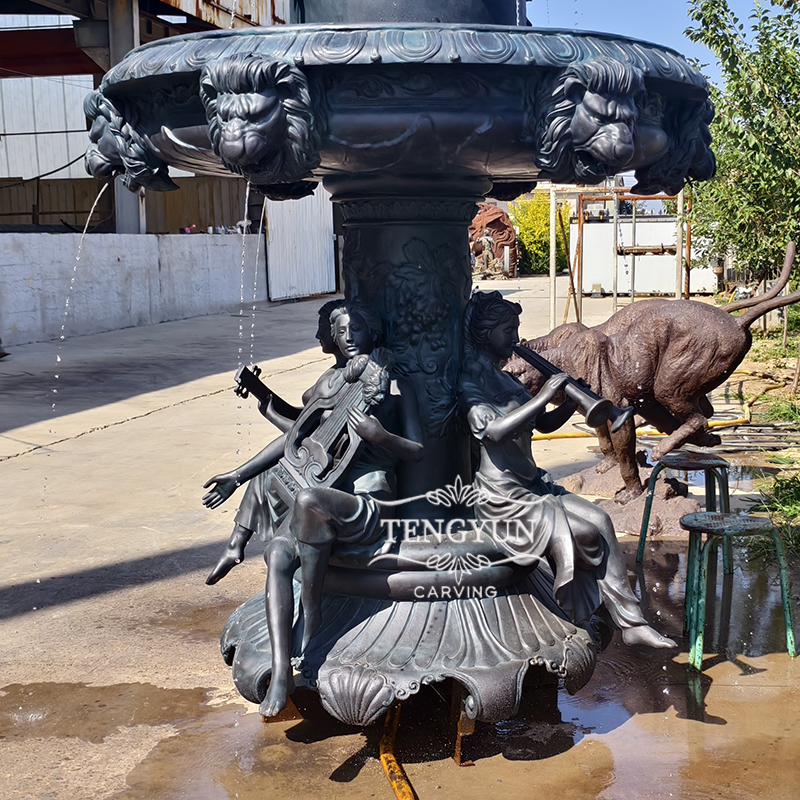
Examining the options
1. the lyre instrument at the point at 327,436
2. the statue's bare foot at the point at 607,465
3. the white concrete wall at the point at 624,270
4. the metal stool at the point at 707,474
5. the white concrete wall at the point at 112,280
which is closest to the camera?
the lyre instrument at the point at 327,436

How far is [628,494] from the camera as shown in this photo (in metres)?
6.13

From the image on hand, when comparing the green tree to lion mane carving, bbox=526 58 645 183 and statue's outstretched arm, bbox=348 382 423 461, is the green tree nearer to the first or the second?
statue's outstretched arm, bbox=348 382 423 461

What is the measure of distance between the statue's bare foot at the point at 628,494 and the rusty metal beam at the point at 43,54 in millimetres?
14407

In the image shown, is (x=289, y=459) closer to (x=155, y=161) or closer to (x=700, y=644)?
(x=155, y=161)

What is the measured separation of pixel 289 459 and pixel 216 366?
931 cm

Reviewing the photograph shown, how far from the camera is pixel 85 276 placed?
15.3 m

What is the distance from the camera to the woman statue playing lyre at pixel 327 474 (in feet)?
10.6

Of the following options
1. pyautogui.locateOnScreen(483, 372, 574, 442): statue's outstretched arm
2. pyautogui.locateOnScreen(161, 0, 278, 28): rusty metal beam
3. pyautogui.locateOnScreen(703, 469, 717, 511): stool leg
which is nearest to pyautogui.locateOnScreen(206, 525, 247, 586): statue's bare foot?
pyautogui.locateOnScreen(483, 372, 574, 442): statue's outstretched arm

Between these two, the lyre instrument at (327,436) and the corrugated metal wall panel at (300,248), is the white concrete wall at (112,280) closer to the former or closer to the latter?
the corrugated metal wall panel at (300,248)

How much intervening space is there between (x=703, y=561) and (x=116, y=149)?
106 inches

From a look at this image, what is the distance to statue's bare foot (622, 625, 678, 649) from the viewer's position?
3.27 meters

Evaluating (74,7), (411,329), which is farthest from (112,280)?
(411,329)

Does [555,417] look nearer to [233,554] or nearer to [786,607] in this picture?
[786,607]

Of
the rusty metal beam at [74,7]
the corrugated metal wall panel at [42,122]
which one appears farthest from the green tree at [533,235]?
the rusty metal beam at [74,7]
